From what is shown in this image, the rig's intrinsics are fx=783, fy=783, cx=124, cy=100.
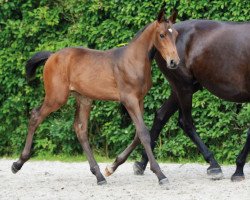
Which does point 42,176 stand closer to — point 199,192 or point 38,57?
point 38,57

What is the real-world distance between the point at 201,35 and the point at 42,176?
8.64 ft

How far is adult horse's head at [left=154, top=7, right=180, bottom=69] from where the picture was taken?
8047 millimetres

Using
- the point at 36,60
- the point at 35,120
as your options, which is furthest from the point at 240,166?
the point at 36,60

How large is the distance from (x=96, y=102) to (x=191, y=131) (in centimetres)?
252

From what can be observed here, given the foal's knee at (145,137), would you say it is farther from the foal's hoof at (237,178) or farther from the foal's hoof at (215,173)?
the foal's hoof at (237,178)

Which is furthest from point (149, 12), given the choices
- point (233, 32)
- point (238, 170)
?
point (238, 170)

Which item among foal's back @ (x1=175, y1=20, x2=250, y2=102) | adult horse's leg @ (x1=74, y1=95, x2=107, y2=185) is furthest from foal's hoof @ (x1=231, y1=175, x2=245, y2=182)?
adult horse's leg @ (x1=74, y1=95, x2=107, y2=185)

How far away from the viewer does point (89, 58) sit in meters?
8.79

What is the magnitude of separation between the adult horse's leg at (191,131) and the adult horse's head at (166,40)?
3.40 feet

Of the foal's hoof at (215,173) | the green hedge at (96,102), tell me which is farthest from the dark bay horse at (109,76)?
the green hedge at (96,102)

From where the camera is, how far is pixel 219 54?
8.84m

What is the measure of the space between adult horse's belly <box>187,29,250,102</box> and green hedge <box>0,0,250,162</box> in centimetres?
137

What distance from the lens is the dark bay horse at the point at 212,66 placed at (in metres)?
8.71

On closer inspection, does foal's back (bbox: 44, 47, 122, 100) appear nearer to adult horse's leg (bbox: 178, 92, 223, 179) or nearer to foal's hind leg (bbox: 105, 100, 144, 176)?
foal's hind leg (bbox: 105, 100, 144, 176)
